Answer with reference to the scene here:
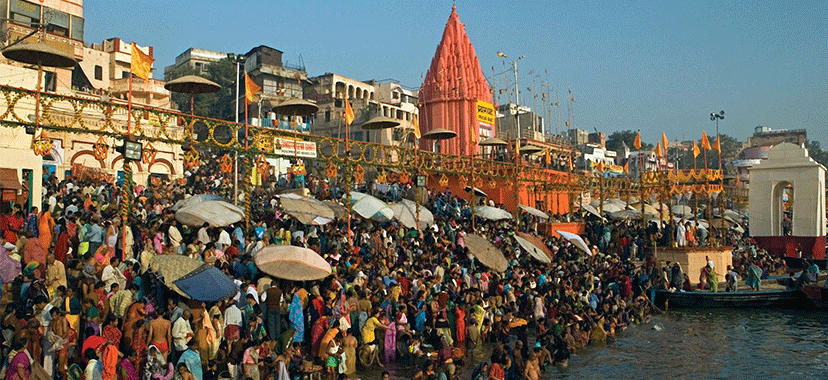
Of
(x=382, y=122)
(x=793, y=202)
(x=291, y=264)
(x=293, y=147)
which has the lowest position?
(x=291, y=264)

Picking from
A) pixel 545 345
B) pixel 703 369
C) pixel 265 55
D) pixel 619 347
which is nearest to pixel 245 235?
pixel 545 345

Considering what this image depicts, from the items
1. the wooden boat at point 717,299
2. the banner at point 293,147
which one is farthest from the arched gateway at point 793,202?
the banner at point 293,147

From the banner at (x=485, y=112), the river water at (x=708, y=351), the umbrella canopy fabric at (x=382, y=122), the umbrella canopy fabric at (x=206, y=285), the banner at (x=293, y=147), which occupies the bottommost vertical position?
the river water at (x=708, y=351)

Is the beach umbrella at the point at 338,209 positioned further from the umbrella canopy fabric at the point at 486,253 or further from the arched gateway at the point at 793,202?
the arched gateway at the point at 793,202

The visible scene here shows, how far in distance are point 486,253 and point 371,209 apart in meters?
3.67

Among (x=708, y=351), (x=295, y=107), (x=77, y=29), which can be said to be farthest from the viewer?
(x=77, y=29)

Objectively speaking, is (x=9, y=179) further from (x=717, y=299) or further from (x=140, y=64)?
(x=717, y=299)

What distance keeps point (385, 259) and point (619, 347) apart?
616 centimetres

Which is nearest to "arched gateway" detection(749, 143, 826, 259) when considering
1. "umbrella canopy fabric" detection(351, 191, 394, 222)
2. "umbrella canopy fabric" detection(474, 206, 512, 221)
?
"umbrella canopy fabric" detection(474, 206, 512, 221)

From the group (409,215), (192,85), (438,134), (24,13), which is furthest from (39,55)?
(24,13)

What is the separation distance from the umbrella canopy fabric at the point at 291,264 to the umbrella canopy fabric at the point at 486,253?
262 inches

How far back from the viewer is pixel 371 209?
1995cm

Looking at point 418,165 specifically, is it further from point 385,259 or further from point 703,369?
point 703,369

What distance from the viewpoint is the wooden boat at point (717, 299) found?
22.6 m
